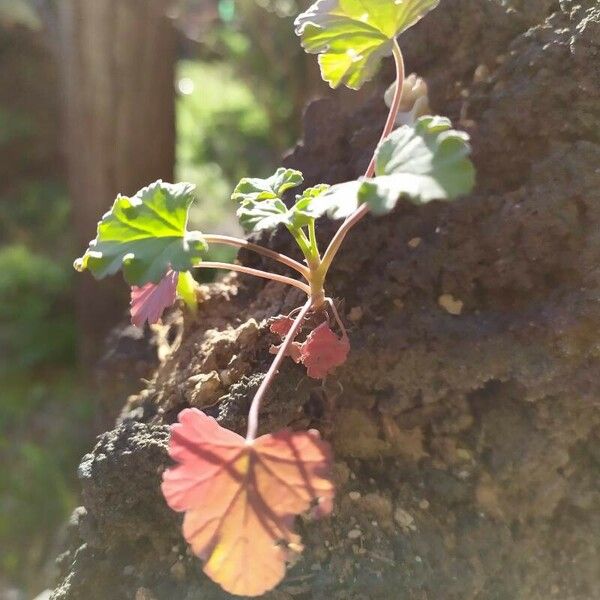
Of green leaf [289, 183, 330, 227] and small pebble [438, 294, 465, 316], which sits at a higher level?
green leaf [289, 183, 330, 227]

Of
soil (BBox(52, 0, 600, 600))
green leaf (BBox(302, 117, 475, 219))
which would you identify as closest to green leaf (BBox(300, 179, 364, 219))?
green leaf (BBox(302, 117, 475, 219))

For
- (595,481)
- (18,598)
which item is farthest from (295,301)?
(18,598)

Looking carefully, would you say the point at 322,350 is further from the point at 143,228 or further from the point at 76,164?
the point at 76,164

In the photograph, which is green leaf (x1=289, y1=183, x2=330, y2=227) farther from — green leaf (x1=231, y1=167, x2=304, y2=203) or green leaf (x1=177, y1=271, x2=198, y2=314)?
green leaf (x1=177, y1=271, x2=198, y2=314)

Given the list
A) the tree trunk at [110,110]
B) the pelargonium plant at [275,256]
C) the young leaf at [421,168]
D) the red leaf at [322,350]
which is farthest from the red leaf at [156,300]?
the tree trunk at [110,110]

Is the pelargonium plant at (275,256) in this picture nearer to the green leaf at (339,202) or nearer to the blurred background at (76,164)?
the green leaf at (339,202)

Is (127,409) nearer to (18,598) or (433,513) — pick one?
(433,513)
